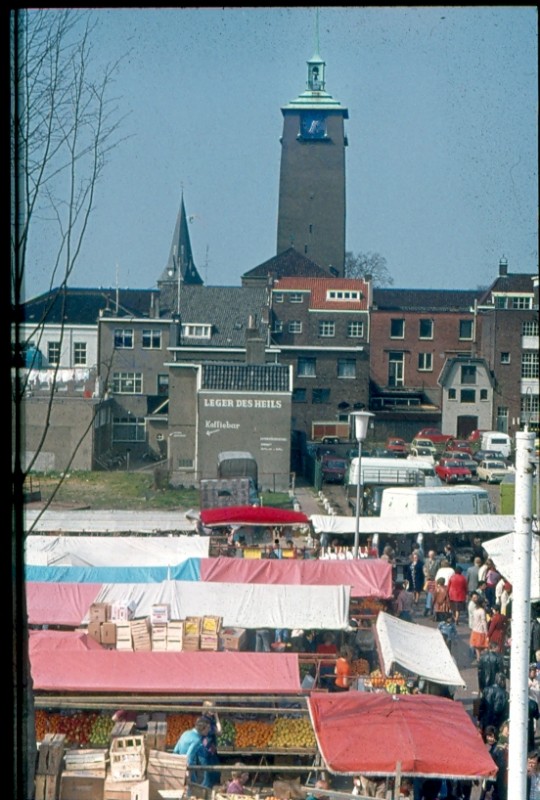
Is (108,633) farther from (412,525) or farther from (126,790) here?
(412,525)

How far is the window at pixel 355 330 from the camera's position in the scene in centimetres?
3441

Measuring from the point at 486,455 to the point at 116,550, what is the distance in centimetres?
1603

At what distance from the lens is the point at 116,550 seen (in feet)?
37.0

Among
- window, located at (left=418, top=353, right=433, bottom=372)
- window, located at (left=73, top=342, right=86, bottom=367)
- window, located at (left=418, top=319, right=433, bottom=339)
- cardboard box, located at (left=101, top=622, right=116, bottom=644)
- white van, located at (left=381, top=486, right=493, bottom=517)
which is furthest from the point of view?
window, located at (left=418, top=319, right=433, bottom=339)

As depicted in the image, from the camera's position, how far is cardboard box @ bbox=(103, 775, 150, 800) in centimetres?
510

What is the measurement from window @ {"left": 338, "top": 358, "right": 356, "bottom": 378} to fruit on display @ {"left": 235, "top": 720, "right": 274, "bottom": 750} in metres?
26.5

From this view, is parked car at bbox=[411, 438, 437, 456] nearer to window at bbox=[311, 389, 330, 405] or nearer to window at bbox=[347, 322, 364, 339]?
window at bbox=[311, 389, 330, 405]

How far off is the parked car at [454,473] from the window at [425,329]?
1091 cm

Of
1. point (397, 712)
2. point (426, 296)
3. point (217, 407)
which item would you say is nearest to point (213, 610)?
point (397, 712)

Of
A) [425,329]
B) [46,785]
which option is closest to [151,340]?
[425,329]

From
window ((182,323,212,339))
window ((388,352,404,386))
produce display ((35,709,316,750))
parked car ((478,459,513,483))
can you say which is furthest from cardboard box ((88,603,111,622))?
window ((388,352,404,386))

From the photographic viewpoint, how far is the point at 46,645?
7172 millimetres

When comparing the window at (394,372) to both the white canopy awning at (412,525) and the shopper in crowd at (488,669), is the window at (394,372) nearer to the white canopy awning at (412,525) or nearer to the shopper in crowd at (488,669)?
the white canopy awning at (412,525)

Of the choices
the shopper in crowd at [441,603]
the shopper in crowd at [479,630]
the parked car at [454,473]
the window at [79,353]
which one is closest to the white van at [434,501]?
the shopper in crowd at [441,603]
